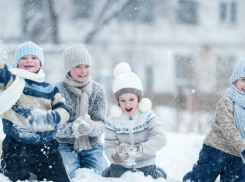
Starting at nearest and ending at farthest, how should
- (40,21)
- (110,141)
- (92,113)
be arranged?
(110,141)
(92,113)
(40,21)

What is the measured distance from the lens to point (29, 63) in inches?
138

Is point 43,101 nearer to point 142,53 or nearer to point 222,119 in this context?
point 222,119

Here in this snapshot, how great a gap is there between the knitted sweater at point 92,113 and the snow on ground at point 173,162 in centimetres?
31

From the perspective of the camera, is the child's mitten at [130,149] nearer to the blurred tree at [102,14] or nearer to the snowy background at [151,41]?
the snowy background at [151,41]

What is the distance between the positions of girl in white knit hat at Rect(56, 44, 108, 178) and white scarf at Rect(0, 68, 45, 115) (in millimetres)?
665

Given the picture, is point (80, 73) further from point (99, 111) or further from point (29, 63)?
point (29, 63)

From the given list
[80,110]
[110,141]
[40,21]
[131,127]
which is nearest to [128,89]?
[131,127]

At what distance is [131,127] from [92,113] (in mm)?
568

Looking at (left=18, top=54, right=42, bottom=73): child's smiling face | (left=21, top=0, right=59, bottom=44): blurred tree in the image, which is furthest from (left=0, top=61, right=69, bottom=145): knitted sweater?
(left=21, top=0, right=59, bottom=44): blurred tree

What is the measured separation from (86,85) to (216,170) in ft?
4.36

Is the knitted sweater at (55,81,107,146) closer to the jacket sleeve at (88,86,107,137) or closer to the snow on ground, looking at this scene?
the jacket sleeve at (88,86,107,137)

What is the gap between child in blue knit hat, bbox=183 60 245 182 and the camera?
3.50m

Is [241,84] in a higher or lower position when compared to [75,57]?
lower

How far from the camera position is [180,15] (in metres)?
12.7
